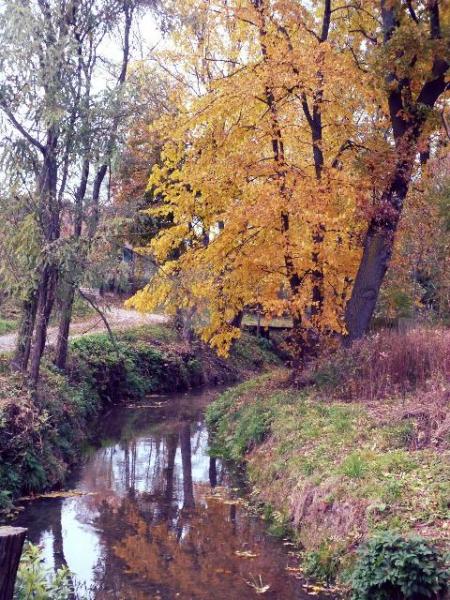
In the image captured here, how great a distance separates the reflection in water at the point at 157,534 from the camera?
26.5 ft

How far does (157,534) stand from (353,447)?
3.04 meters

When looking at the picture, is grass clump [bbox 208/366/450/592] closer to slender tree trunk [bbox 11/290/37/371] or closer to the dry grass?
the dry grass

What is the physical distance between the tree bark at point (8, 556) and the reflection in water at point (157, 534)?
3.85 m

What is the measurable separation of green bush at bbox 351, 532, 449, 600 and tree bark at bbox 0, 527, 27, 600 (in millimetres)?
3790

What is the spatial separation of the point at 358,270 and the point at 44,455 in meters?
7.81

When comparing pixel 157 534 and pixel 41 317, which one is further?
pixel 41 317

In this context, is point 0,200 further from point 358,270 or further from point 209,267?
point 358,270

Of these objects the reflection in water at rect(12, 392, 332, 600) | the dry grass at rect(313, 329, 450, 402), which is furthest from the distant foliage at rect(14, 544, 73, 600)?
the dry grass at rect(313, 329, 450, 402)

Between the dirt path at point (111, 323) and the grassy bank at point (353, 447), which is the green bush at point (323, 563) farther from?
the dirt path at point (111, 323)

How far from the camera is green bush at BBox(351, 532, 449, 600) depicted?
6.48 metres

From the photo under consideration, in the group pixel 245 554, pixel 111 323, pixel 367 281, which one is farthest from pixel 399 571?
pixel 111 323

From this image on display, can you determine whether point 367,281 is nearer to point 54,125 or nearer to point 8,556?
point 54,125

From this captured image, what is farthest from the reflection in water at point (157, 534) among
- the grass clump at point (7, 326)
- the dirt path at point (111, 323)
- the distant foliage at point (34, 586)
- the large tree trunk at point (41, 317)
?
the grass clump at point (7, 326)

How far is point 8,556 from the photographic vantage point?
13.6ft
